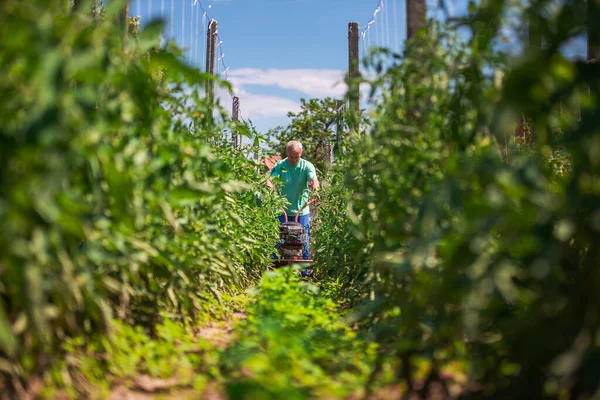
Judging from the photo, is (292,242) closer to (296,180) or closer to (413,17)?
(296,180)

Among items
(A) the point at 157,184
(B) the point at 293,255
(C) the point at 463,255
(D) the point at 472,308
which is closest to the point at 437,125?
(C) the point at 463,255

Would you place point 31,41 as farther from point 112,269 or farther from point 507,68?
point 507,68

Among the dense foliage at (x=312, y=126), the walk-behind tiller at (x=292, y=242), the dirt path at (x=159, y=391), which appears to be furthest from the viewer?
the dense foliage at (x=312, y=126)

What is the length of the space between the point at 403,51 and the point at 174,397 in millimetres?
1847

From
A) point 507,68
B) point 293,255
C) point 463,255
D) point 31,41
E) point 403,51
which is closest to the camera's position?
point 31,41

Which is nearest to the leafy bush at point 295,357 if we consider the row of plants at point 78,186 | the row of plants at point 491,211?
the row of plants at point 491,211

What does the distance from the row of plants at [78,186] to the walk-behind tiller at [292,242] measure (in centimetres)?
390

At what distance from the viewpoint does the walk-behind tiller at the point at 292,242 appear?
22.4 ft

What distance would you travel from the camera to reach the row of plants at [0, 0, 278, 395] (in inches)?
67.0

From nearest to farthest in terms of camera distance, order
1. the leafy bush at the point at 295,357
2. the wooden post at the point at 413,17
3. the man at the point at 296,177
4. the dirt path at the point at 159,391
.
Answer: the leafy bush at the point at 295,357, the dirt path at the point at 159,391, the wooden post at the point at 413,17, the man at the point at 296,177

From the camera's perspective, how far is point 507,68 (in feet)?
7.57

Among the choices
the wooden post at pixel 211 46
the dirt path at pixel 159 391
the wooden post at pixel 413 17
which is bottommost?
the dirt path at pixel 159 391

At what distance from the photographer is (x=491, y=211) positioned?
1775 millimetres

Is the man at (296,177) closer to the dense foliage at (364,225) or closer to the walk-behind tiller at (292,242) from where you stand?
the walk-behind tiller at (292,242)
